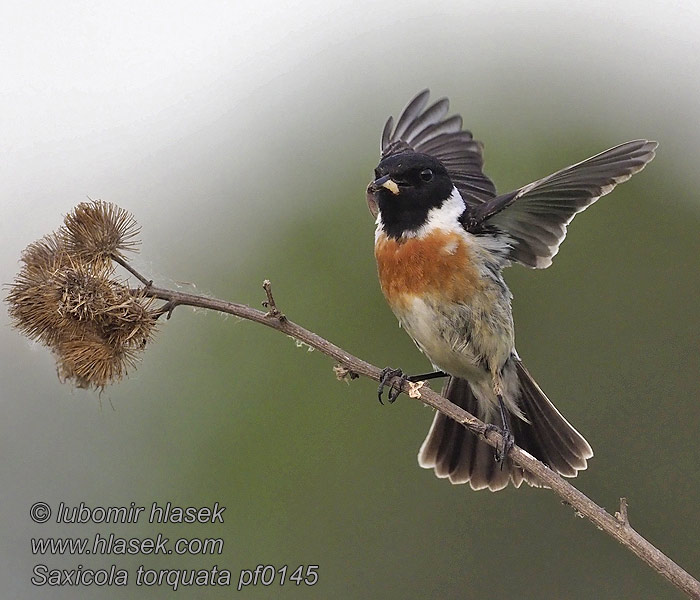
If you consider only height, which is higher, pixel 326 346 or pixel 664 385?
pixel 664 385

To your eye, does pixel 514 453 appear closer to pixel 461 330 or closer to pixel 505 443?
pixel 505 443

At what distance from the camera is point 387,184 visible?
560cm

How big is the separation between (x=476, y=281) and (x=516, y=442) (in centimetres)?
118

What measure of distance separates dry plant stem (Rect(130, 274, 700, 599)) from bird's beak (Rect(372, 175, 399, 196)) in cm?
131

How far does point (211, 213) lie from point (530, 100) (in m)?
3.81

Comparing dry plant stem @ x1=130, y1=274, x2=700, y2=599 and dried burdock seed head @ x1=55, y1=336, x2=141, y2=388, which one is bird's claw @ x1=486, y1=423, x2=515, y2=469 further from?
dried burdock seed head @ x1=55, y1=336, x2=141, y2=388

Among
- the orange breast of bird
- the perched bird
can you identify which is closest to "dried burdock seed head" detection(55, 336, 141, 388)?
the perched bird

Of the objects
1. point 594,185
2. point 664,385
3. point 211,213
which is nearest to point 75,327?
point 594,185

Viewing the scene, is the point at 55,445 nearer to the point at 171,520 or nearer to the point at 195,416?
the point at 195,416

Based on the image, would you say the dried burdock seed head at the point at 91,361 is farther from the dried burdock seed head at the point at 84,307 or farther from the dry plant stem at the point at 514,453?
the dry plant stem at the point at 514,453

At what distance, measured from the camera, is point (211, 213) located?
1132 cm

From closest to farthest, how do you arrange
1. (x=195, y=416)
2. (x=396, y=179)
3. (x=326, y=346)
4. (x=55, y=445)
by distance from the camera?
(x=326, y=346)
(x=396, y=179)
(x=195, y=416)
(x=55, y=445)

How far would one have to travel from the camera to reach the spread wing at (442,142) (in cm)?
700

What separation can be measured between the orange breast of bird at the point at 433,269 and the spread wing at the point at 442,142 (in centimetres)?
140
